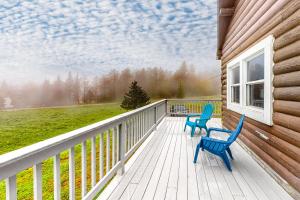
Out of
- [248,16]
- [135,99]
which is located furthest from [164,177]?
[135,99]

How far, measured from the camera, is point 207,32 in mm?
28328

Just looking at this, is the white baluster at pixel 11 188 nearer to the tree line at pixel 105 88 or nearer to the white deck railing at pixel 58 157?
the white deck railing at pixel 58 157

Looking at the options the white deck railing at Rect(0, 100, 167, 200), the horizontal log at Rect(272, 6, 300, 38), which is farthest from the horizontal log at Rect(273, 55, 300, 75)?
the white deck railing at Rect(0, 100, 167, 200)

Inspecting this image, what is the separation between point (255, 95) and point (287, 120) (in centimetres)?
140

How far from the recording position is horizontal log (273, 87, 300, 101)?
2273 millimetres

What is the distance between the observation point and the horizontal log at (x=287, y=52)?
227cm

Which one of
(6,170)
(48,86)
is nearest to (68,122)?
(48,86)

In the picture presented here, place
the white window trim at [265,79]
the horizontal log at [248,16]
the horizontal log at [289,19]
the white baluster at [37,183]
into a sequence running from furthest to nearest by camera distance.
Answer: the horizontal log at [248,16] → the white window trim at [265,79] → the horizontal log at [289,19] → the white baluster at [37,183]

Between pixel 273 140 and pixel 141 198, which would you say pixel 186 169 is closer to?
pixel 141 198

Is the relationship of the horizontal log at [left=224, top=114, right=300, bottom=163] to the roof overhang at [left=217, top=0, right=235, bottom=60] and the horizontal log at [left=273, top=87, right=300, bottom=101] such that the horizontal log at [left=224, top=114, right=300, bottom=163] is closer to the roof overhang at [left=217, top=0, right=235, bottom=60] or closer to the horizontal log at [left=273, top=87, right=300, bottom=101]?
the horizontal log at [left=273, top=87, right=300, bottom=101]

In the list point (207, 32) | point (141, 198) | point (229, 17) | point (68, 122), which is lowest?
point (68, 122)

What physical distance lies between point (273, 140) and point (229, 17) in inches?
149

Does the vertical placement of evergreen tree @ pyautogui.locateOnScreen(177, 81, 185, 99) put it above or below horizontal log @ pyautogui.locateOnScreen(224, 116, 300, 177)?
above

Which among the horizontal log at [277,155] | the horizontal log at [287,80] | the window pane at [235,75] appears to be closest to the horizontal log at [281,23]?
the horizontal log at [287,80]
